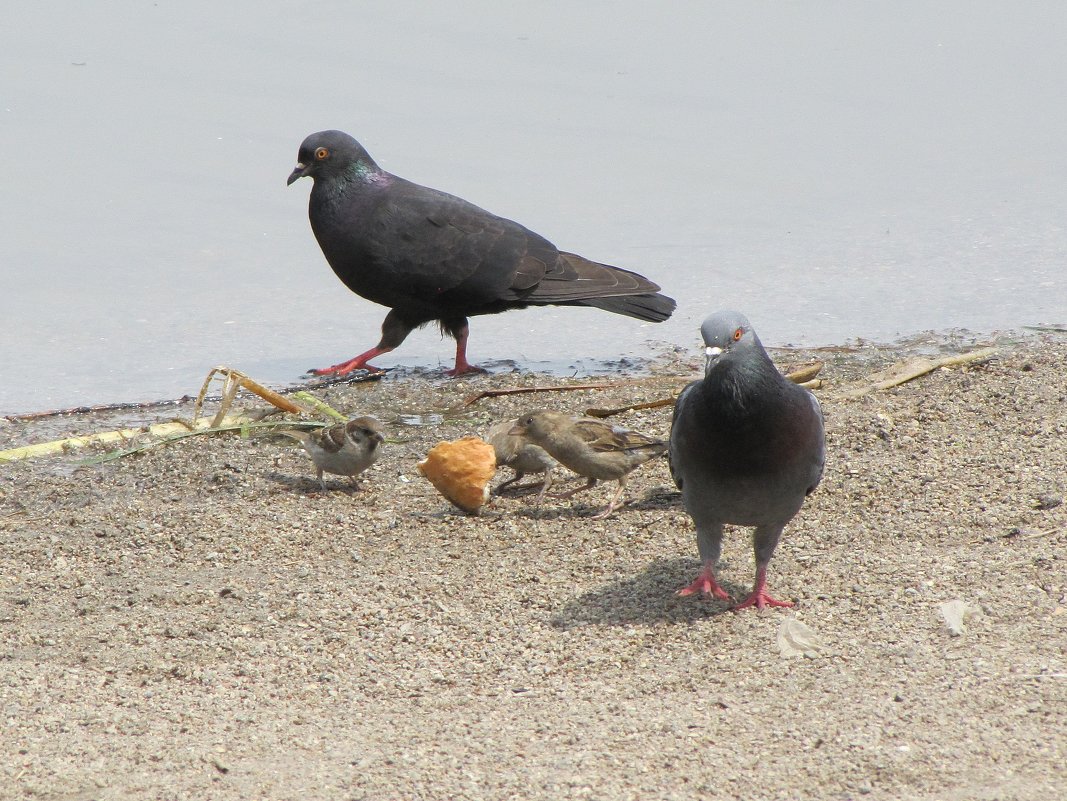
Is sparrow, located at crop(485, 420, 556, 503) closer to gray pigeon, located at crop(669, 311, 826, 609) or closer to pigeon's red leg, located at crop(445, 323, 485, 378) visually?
gray pigeon, located at crop(669, 311, 826, 609)

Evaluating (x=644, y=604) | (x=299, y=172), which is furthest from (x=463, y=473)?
(x=299, y=172)

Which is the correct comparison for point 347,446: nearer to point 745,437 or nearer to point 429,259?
point 745,437

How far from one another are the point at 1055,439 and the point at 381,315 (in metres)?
4.84

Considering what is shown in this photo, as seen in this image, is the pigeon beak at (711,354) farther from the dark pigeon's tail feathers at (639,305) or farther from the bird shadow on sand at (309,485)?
the dark pigeon's tail feathers at (639,305)

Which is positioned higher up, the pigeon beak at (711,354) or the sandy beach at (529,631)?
the pigeon beak at (711,354)

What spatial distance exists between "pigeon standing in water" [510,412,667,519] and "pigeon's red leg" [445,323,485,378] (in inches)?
105

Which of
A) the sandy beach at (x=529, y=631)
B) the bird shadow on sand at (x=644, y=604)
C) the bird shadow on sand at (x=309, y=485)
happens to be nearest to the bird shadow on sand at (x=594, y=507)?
the sandy beach at (x=529, y=631)

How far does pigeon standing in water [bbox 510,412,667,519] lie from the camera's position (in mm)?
5141

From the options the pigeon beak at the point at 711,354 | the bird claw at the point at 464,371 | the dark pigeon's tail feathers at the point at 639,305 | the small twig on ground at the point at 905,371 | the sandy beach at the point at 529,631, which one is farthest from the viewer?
the dark pigeon's tail feathers at the point at 639,305

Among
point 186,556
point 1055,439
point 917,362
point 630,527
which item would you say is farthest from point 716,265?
point 186,556

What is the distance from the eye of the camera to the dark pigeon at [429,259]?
309 inches

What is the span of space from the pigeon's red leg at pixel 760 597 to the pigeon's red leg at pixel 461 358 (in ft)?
12.5

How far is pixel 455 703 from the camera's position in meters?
3.62

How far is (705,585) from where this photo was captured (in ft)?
14.2
